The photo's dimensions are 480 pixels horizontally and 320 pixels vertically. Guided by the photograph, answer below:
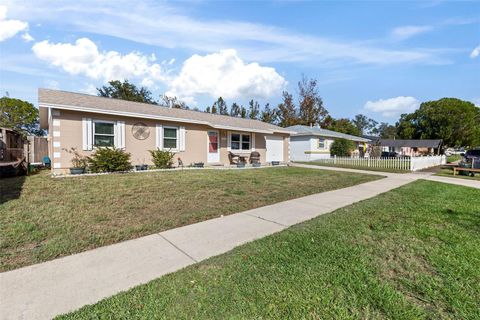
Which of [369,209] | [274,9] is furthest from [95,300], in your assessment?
[274,9]

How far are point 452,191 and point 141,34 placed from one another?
14.0 metres

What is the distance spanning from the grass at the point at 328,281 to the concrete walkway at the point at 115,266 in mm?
242

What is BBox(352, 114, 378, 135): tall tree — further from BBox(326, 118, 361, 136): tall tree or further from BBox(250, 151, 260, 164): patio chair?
BBox(250, 151, 260, 164): patio chair

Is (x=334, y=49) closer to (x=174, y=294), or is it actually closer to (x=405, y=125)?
(x=174, y=294)

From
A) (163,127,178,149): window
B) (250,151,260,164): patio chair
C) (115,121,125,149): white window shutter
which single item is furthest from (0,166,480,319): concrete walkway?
(250,151,260,164): patio chair

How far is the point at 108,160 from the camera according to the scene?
992 cm

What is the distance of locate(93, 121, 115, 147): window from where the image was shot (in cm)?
1045

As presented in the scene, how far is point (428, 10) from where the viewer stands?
8.54 metres

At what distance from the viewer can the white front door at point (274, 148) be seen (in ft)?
61.1

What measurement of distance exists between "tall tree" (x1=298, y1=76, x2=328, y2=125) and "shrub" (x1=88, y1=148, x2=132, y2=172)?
3245 cm

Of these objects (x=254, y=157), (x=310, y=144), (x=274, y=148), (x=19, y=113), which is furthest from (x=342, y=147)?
(x=19, y=113)

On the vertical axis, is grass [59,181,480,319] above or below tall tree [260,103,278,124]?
below

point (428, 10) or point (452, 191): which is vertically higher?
point (428, 10)

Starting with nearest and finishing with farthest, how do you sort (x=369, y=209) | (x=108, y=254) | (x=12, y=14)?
(x=108, y=254)
(x=369, y=209)
(x=12, y=14)
